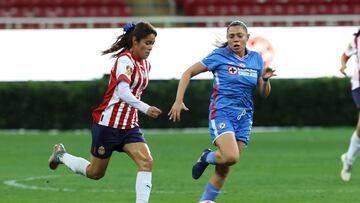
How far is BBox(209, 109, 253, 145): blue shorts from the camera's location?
41.1 ft

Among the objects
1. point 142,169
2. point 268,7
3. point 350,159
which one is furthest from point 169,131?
point 142,169

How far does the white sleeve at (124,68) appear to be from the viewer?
11945 millimetres

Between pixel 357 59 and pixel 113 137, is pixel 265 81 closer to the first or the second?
pixel 113 137

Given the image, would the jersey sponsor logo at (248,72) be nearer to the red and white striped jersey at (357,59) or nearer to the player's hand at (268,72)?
the player's hand at (268,72)

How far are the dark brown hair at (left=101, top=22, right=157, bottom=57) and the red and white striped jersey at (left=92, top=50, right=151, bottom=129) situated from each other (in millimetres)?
148

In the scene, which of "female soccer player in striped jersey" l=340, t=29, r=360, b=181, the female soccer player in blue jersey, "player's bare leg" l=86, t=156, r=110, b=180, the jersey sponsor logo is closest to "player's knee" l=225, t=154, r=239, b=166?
the female soccer player in blue jersey

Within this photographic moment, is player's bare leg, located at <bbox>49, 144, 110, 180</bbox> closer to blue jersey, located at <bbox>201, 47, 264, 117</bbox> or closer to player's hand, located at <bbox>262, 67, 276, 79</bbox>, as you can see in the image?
blue jersey, located at <bbox>201, 47, 264, 117</bbox>

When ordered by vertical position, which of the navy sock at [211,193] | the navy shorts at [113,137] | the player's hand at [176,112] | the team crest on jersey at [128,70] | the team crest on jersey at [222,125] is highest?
the team crest on jersey at [128,70]

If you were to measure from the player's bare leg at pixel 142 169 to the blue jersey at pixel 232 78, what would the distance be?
1.04m

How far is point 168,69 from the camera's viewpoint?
28734 mm

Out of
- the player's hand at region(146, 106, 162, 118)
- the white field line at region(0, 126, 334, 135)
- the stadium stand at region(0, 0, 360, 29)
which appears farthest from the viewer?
the stadium stand at region(0, 0, 360, 29)

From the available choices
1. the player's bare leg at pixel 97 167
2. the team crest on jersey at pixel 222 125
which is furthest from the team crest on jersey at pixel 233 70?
the player's bare leg at pixel 97 167

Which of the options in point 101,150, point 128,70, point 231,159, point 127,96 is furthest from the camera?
point 101,150

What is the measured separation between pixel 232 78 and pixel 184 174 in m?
5.43
